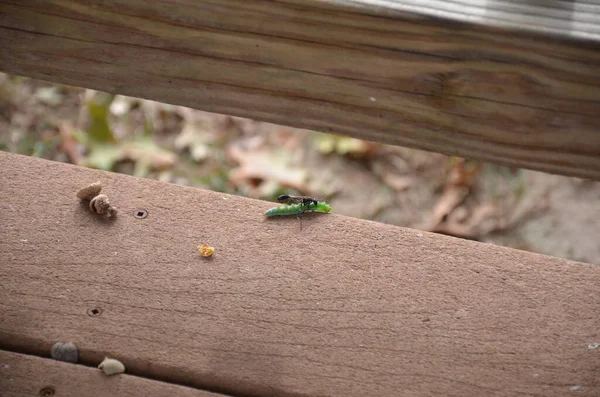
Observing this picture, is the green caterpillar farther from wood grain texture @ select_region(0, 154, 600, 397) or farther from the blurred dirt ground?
the blurred dirt ground

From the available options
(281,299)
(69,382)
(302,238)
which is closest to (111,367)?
(69,382)

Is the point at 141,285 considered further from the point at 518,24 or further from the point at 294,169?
the point at 294,169

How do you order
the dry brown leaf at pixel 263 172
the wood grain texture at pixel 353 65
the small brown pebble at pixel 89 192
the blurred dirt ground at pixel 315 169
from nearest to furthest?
1. the wood grain texture at pixel 353 65
2. the small brown pebble at pixel 89 192
3. the blurred dirt ground at pixel 315 169
4. the dry brown leaf at pixel 263 172

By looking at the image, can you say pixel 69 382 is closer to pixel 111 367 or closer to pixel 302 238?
pixel 111 367

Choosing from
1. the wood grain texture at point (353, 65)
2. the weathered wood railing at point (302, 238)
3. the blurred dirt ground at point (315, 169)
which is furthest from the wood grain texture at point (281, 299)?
the blurred dirt ground at point (315, 169)

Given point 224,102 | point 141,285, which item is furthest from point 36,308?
point 224,102

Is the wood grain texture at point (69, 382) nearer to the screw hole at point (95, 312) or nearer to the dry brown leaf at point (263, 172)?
the screw hole at point (95, 312)
